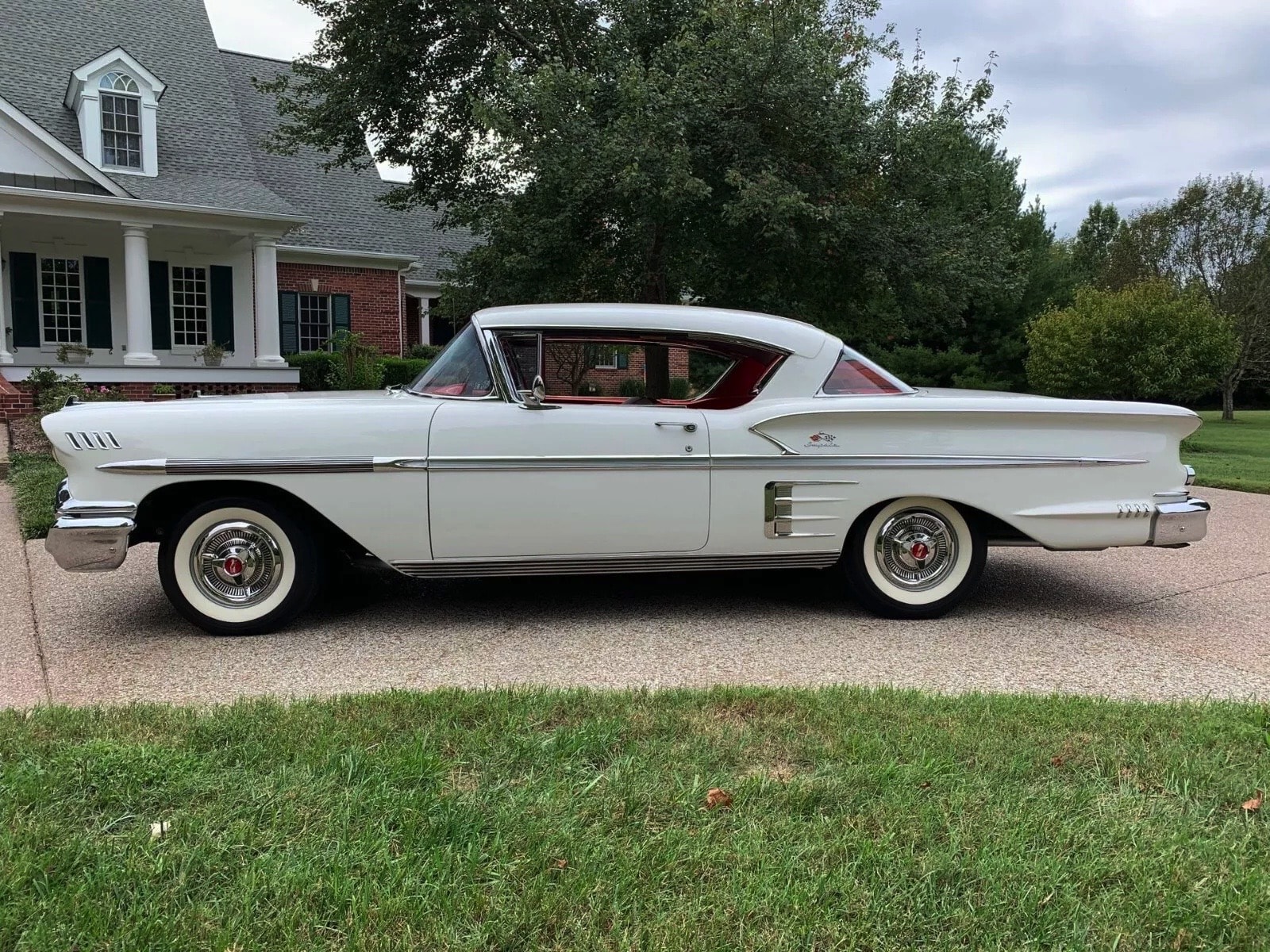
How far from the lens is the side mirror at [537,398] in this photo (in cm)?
460

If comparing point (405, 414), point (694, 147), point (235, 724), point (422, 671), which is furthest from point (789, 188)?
point (235, 724)

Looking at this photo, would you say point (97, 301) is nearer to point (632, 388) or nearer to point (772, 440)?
point (632, 388)

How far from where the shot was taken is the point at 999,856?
238 centimetres

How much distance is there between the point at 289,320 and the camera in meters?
21.1

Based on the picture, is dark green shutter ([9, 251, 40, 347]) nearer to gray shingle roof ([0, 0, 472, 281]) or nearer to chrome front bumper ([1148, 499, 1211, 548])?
gray shingle roof ([0, 0, 472, 281])

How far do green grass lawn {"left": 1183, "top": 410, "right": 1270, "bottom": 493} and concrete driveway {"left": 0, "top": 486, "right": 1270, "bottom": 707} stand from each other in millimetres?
5831

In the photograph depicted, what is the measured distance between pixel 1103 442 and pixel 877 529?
1237 millimetres

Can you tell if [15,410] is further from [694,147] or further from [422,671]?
[422,671]

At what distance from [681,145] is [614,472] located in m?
5.69

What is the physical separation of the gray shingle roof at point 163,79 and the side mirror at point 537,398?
14.1 meters

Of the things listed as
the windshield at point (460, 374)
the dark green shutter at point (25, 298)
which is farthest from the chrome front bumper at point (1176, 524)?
the dark green shutter at point (25, 298)

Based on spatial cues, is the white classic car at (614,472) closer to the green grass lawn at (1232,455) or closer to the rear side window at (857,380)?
the rear side window at (857,380)

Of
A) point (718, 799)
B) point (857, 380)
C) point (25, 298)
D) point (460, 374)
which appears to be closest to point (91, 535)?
point (460, 374)

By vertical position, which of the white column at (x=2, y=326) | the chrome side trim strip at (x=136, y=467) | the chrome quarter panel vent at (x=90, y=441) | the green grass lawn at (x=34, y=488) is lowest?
the green grass lawn at (x=34, y=488)
